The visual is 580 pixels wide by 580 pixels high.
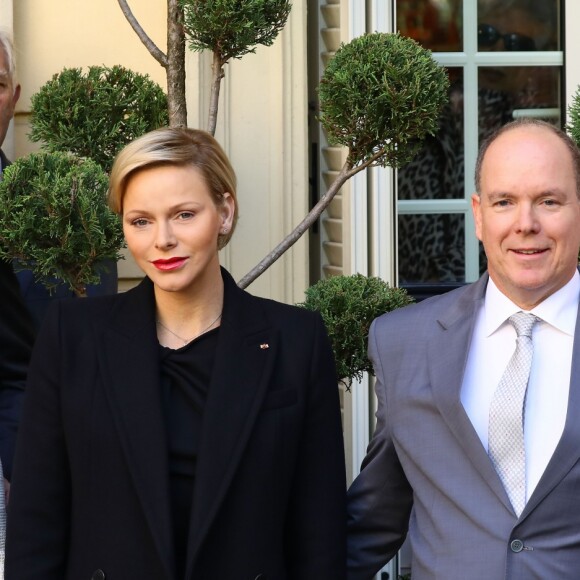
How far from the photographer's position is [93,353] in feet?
10.3

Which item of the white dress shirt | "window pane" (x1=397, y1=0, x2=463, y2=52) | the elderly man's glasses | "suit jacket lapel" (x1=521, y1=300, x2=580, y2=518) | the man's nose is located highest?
"window pane" (x1=397, y1=0, x2=463, y2=52)

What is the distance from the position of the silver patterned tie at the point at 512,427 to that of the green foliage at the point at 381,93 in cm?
117

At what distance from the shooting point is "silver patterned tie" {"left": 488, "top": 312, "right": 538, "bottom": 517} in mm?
2938

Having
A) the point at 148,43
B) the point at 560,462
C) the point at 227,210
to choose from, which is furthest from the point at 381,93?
the point at 560,462

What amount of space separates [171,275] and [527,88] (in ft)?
9.25

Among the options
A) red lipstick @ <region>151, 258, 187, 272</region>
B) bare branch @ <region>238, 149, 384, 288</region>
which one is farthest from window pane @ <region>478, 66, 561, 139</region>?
red lipstick @ <region>151, 258, 187, 272</region>

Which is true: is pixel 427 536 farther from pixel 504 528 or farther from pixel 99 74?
pixel 99 74

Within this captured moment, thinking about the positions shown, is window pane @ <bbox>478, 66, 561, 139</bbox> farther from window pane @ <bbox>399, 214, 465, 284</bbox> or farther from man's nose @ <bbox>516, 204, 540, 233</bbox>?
man's nose @ <bbox>516, 204, 540, 233</bbox>

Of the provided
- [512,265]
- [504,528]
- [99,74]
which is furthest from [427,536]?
[99,74]

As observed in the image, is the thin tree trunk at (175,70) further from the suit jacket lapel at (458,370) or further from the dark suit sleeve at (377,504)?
the suit jacket lapel at (458,370)

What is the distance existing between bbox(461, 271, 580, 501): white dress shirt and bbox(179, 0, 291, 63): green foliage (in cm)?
124

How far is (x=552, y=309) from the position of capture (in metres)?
3.04

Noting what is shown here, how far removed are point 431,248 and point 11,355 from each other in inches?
89.6

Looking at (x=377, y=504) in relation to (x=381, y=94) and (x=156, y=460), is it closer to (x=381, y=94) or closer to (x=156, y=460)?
(x=156, y=460)
